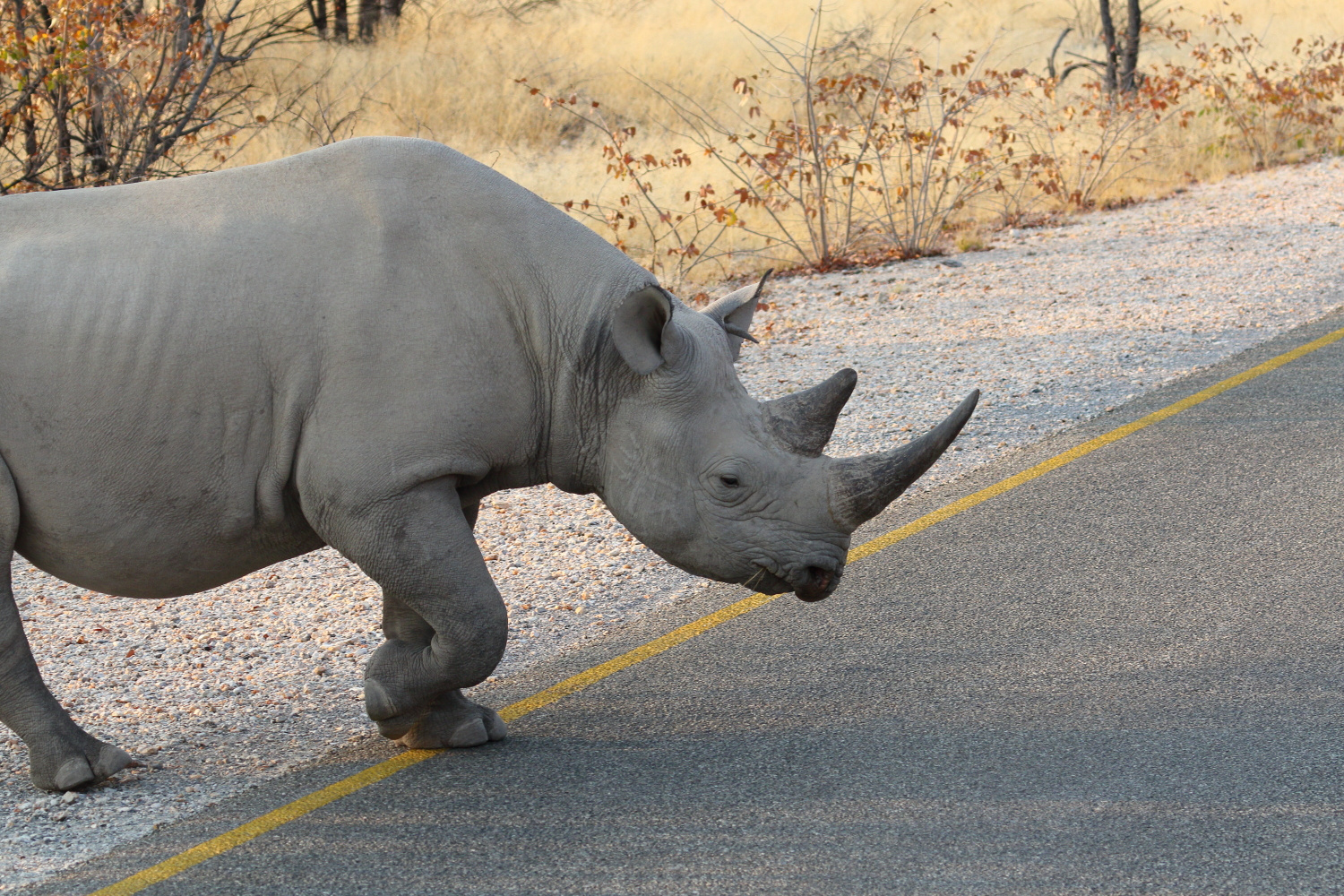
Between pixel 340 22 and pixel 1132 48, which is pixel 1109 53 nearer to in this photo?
pixel 1132 48

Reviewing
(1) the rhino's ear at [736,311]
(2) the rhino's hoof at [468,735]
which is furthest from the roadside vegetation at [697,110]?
(2) the rhino's hoof at [468,735]

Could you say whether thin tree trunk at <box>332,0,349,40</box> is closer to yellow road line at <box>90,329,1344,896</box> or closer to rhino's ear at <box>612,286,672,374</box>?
yellow road line at <box>90,329,1344,896</box>

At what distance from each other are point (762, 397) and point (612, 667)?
13.4 ft

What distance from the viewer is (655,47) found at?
2900 cm

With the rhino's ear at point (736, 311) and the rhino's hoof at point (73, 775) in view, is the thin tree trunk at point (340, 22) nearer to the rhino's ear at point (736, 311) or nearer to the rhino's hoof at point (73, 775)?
the rhino's ear at point (736, 311)

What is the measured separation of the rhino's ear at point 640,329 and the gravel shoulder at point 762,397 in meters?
1.73

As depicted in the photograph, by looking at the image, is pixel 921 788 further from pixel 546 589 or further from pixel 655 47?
pixel 655 47

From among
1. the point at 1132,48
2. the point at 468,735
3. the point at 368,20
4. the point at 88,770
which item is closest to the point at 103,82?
the point at 88,770

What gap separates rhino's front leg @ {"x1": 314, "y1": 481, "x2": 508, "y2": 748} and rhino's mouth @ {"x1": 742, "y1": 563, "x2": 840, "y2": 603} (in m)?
0.78

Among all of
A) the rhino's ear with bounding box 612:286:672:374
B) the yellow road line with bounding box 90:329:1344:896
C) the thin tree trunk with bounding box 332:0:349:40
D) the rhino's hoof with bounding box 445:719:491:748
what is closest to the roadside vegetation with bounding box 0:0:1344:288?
the thin tree trunk with bounding box 332:0:349:40

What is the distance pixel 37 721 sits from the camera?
4.46m

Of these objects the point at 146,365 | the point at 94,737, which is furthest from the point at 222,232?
the point at 94,737

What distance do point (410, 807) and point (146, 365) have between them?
1.52 meters

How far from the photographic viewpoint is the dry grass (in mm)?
18953
